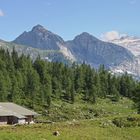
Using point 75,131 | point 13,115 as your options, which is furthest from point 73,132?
point 13,115

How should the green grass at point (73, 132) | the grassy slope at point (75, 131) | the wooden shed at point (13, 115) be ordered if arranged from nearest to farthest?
the green grass at point (73, 132) < the grassy slope at point (75, 131) < the wooden shed at point (13, 115)

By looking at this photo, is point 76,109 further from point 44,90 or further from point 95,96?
point 95,96

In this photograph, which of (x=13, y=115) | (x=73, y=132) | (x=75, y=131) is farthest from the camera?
(x=13, y=115)

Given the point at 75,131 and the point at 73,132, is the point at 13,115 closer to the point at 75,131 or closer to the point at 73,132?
the point at 75,131

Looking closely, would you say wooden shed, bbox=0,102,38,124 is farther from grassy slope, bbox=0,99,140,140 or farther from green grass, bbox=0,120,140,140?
green grass, bbox=0,120,140,140

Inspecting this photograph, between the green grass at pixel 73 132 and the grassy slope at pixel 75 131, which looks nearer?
the green grass at pixel 73 132

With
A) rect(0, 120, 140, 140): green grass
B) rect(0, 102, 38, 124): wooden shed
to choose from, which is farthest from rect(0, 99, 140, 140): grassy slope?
rect(0, 102, 38, 124): wooden shed

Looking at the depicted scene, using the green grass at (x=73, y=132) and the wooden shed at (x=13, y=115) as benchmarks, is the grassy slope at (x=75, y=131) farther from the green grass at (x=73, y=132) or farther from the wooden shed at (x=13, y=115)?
the wooden shed at (x=13, y=115)

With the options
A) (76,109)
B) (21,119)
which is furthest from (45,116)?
(21,119)

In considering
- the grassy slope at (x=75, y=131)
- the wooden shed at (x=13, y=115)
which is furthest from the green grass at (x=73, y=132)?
the wooden shed at (x=13, y=115)

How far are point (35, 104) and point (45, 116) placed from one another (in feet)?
54.9

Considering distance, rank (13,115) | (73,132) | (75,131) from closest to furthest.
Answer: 1. (73,132)
2. (75,131)
3. (13,115)

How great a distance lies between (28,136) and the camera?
161 ft

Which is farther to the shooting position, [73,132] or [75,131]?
[75,131]
